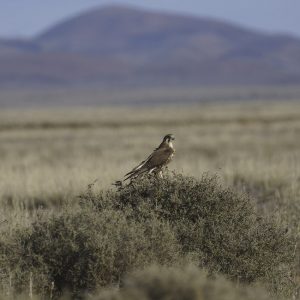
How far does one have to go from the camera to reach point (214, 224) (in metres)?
7.31

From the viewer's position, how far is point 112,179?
45.2 feet

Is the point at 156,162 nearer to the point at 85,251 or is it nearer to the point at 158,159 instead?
the point at 158,159

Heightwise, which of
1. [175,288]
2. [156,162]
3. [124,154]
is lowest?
[124,154]

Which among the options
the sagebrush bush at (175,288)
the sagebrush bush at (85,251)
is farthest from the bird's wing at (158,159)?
the sagebrush bush at (175,288)

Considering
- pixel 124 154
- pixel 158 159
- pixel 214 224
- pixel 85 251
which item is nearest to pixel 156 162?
pixel 158 159

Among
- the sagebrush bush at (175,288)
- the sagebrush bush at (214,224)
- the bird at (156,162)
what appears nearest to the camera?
the sagebrush bush at (175,288)

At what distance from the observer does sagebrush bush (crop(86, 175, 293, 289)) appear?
7195 millimetres

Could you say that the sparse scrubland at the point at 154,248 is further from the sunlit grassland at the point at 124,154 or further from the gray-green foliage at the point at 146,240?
the sunlit grassland at the point at 124,154

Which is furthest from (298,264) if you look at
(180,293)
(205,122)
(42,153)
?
(205,122)

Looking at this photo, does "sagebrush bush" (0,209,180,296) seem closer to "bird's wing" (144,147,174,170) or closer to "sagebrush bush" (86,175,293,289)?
"sagebrush bush" (86,175,293,289)

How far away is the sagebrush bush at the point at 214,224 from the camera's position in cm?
720

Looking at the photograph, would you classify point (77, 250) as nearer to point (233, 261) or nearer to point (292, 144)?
point (233, 261)

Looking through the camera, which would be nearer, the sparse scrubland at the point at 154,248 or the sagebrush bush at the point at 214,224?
the sparse scrubland at the point at 154,248

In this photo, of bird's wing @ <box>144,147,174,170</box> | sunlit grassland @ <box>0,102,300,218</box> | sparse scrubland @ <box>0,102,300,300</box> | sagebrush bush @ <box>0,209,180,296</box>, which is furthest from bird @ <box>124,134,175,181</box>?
sunlit grassland @ <box>0,102,300,218</box>
